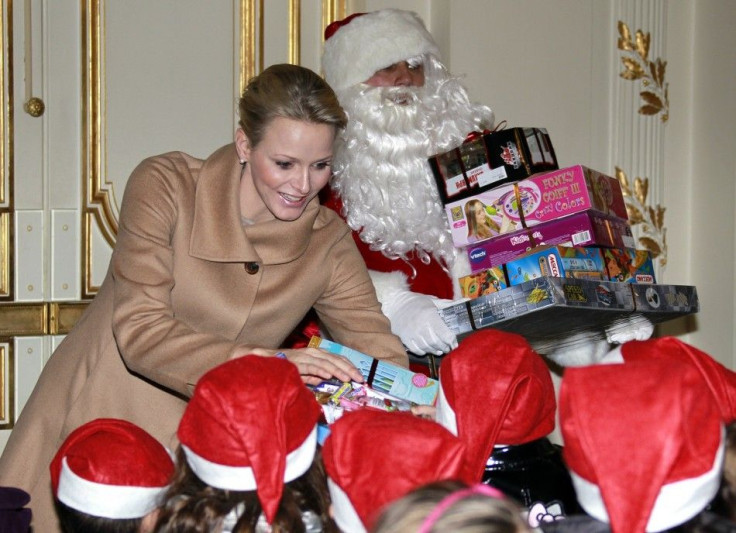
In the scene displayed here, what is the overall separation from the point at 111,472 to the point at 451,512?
2.44 ft

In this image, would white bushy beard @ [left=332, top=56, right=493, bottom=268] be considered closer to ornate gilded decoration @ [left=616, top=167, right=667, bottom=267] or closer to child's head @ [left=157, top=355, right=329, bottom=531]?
ornate gilded decoration @ [left=616, top=167, right=667, bottom=267]

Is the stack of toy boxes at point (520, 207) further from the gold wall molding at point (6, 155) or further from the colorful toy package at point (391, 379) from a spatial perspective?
the gold wall molding at point (6, 155)

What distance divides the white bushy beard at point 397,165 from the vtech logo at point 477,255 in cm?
29

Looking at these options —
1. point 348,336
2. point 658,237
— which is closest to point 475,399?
point 348,336

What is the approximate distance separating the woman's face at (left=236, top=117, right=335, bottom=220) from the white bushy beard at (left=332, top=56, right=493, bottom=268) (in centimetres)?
92

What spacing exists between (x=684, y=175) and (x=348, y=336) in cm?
238

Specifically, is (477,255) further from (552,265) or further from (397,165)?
(397,165)

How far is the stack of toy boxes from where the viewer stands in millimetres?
2789

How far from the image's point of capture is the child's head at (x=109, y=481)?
168cm

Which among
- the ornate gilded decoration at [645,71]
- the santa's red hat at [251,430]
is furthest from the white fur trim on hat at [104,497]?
the ornate gilded decoration at [645,71]

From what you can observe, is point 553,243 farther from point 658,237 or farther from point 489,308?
point 658,237

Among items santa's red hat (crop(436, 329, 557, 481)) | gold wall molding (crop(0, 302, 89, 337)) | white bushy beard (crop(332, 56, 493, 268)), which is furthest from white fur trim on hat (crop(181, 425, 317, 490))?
gold wall molding (crop(0, 302, 89, 337))

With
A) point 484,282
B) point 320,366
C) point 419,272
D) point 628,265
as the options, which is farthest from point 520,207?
point 320,366

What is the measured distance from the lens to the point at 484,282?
279 cm
